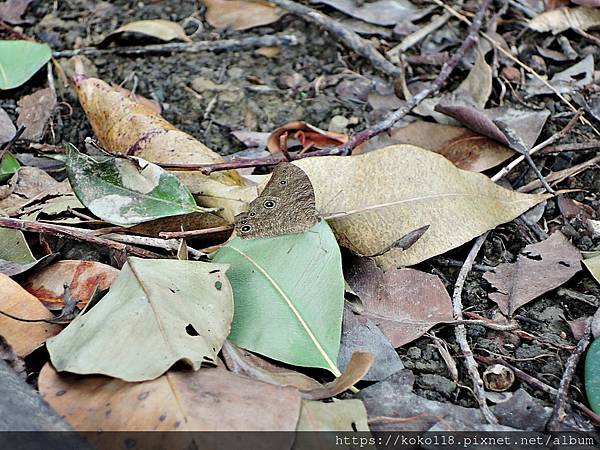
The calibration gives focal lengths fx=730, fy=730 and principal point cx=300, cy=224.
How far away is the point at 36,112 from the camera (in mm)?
1966

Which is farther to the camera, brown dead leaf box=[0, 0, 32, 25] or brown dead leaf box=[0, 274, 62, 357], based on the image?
brown dead leaf box=[0, 0, 32, 25]

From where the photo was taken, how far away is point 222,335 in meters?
1.15

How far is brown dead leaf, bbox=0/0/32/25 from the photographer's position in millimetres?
2301

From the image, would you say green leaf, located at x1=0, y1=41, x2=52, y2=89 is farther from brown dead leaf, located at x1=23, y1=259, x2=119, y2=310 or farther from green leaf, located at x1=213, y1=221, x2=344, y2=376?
green leaf, located at x1=213, y1=221, x2=344, y2=376

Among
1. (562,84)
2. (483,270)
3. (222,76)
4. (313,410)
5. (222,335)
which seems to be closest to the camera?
(313,410)

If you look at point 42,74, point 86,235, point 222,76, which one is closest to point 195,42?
point 222,76

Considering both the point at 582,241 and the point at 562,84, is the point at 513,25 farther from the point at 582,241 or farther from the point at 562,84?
the point at 582,241

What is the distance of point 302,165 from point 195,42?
36.5 inches

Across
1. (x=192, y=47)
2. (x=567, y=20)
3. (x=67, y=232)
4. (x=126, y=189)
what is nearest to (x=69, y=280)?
(x=67, y=232)

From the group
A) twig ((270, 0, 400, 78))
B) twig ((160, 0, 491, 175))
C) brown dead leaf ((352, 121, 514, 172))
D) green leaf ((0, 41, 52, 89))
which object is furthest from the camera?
twig ((270, 0, 400, 78))

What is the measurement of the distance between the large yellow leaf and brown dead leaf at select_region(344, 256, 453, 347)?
0.10ft

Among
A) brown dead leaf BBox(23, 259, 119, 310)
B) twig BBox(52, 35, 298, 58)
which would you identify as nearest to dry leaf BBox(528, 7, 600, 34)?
twig BBox(52, 35, 298, 58)

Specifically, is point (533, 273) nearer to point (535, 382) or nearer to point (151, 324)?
point (535, 382)

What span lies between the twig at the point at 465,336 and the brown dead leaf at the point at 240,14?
45.7 inches
